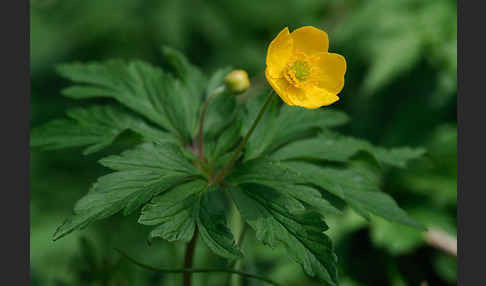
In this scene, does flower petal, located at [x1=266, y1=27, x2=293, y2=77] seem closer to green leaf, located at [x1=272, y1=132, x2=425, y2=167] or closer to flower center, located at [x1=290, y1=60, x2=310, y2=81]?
flower center, located at [x1=290, y1=60, x2=310, y2=81]

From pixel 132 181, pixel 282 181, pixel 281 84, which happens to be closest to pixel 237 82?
pixel 281 84

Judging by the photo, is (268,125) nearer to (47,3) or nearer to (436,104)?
(436,104)

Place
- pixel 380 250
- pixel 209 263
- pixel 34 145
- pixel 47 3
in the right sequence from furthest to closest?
pixel 47 3, pixel 380 250, pixel 209 263, pixel 34 145

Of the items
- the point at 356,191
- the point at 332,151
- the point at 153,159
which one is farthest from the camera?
the point at 332,151

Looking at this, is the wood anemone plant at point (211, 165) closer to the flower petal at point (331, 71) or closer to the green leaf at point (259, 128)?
the green leaf at point (259, 128)

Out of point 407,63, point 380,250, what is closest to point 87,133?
point 380,250

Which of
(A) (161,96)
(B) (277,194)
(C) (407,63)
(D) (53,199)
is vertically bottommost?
(D) (53,199)

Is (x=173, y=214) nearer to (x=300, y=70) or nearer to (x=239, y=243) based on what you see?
(x=239, y=243)
